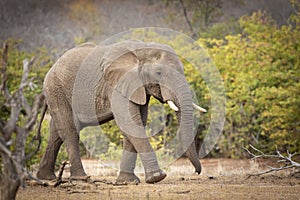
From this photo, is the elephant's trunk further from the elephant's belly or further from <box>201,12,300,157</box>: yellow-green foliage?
<box>201,12,300,157</box>: yellow-green foliage

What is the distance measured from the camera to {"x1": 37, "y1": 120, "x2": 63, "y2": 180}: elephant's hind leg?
12.7 metres

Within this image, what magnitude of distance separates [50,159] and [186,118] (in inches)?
141

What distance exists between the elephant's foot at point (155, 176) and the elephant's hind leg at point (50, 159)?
110 inches

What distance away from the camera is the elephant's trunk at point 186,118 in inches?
421

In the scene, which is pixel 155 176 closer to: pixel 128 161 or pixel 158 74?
pixel 128 161

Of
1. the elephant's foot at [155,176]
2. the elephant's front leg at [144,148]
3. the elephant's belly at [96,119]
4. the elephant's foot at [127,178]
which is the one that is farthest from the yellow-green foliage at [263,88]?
the elephant's foot at [155,176]

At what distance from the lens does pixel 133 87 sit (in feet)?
36.7

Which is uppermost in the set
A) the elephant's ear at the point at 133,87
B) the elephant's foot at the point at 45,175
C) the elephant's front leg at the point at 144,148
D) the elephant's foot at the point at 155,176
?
the elephant's ear at the point at 133,87

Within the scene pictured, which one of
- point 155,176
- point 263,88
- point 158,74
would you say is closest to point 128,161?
point 155,176

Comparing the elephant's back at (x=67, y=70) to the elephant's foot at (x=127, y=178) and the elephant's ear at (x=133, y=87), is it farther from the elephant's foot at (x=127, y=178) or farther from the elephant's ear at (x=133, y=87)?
the elephant's foot at (x=127, y=178)

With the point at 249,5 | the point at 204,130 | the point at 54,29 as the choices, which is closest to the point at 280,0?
the point at 249,5

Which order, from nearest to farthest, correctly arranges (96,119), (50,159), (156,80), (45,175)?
(156,80) < (96,119) < (45,175) < (50,159)

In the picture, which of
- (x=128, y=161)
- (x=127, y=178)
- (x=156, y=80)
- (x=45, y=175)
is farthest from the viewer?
(x=45, y=175)

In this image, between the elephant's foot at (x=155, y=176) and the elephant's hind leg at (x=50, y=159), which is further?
the elephant's hind leg at (x=50, y=159)
